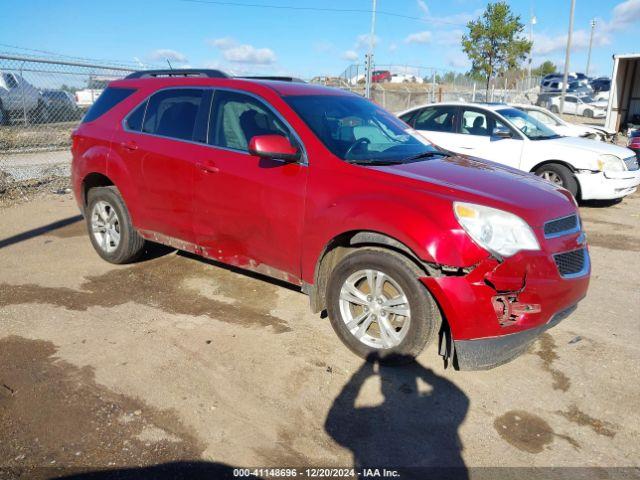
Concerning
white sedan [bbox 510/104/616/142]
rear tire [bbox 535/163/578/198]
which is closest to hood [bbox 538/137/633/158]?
rear tire [bbox 535/163/578/198]

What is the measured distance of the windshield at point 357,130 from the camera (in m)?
3.90

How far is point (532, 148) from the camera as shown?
846 cm

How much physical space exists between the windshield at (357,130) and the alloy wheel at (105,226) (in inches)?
96.1

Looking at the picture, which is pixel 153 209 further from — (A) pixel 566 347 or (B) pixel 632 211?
(B) pixel 632 211

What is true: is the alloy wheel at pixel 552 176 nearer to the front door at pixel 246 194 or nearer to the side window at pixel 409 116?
the side window at pixel 409 116

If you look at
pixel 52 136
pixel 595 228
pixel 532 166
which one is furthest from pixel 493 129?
pixel 52 136

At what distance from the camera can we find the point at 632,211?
8570 mm

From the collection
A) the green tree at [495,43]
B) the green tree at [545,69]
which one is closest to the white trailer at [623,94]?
the green tree at [495,43]

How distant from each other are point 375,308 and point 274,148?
52.4 inches

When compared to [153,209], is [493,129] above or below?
above

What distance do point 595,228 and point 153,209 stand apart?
604 centimetres

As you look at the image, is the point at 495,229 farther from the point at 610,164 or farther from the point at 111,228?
the point at 610,164

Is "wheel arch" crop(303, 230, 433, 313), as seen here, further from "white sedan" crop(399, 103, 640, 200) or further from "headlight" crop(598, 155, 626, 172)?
"headlight" crop(598, 155, 626, 172)

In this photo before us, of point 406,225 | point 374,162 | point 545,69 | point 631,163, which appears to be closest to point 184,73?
point 374,162
